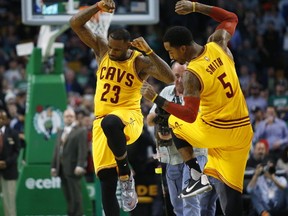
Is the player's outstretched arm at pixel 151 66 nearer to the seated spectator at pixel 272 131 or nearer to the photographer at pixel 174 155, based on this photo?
the photographer at pixel 174 155

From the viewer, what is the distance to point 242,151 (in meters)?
11.0

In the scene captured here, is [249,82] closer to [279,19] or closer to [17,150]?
[279,19]

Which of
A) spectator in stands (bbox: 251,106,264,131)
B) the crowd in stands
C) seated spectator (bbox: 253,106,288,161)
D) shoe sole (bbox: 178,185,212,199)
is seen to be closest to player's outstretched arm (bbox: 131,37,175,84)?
shoe sole (bbox: 178,185,212,199)

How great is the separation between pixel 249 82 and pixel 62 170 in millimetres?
7299

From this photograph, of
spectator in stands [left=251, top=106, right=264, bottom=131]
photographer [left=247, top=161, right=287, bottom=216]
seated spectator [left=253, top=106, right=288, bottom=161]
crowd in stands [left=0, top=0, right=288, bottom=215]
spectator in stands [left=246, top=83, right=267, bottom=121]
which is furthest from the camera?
crowd in stands [left=0, top=0, right=288, bottom=215]

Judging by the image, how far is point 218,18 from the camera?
37.6 ft

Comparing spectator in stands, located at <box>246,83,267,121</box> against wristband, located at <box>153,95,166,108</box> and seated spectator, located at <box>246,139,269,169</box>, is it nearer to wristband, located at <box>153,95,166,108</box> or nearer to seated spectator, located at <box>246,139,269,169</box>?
seated spectator, located at <box>246,139,269,169</box>

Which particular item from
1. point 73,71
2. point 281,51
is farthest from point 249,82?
point 73,71

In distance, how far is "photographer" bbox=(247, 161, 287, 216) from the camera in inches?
662

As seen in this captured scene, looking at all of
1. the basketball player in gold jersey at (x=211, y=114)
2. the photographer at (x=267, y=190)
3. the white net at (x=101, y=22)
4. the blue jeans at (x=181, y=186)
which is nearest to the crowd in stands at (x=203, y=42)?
the photographer at (x=267, y=190)

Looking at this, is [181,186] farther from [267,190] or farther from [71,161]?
[71,161]

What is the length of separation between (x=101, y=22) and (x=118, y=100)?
4.40 meters

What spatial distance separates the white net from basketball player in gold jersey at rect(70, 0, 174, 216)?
385 centimetres

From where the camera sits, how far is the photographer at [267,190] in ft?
55.2
